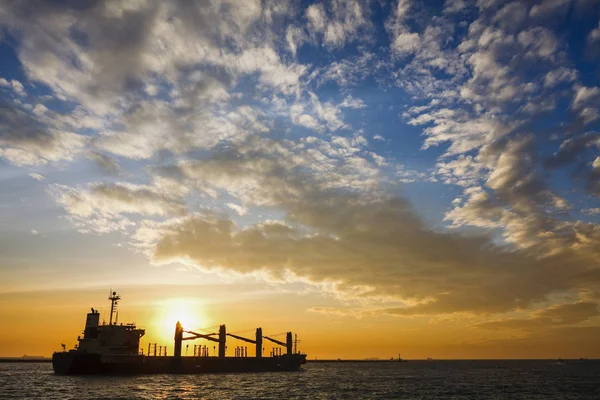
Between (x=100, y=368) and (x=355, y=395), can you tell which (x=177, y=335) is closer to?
(x=100, y=368)

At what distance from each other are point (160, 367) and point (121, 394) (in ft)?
143

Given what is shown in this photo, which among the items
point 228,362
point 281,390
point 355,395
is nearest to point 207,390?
point 281,390

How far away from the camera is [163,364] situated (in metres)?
105

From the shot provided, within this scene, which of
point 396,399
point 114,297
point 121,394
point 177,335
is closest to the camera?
point 121,394

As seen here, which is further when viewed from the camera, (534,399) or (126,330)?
(126,330)

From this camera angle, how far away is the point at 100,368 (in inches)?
3499

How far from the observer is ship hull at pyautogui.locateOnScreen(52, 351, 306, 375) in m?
88.8

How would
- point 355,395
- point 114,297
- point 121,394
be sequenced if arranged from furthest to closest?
point 114,297 < point 355,395 < point 121,394

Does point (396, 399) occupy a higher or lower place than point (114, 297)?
lower

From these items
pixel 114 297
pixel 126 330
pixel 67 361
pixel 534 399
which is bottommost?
pixel 534 399

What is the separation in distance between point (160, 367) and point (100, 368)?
1759cm

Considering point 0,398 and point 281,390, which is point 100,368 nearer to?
point 0,398

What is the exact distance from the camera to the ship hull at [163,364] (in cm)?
8875

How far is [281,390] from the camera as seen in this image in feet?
251
